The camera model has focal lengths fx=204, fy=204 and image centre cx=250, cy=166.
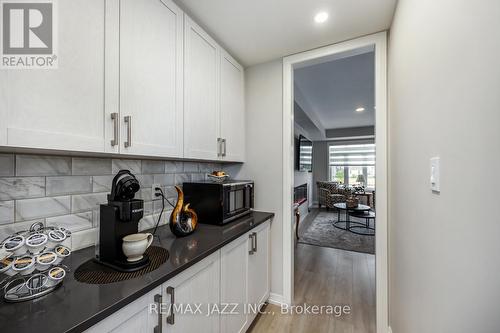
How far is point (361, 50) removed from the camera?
1756mm

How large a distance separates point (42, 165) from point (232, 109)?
1413mm

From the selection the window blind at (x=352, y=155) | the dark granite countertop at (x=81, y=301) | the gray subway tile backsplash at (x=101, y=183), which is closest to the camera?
the dark granite countertop at (x=81, y=301)

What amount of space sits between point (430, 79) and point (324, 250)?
3.12m

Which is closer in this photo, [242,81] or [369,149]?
[242,81]

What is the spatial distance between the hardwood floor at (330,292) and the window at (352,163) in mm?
4654

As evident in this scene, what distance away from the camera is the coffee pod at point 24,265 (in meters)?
0.68

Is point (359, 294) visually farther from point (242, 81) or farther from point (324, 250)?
point (242, 81)

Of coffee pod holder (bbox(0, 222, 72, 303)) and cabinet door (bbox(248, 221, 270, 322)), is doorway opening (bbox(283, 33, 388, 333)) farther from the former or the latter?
coffee pod holder (bbox(0, 222, 72, 303))

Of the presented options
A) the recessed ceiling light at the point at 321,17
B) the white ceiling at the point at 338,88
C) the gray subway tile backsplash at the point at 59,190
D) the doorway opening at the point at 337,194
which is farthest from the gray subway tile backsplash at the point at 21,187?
the white ceiling at the point at 338,88

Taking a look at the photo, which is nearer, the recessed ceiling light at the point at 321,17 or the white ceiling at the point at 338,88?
the recessed ceiling light at the point at 321,17

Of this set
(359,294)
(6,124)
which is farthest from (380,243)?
(6,124)

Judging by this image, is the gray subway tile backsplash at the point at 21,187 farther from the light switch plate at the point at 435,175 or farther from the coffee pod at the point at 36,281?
the light switch plate at the point at 435,175

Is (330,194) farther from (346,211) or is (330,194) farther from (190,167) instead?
(190,167)

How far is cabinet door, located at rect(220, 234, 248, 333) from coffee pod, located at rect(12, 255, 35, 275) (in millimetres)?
835
